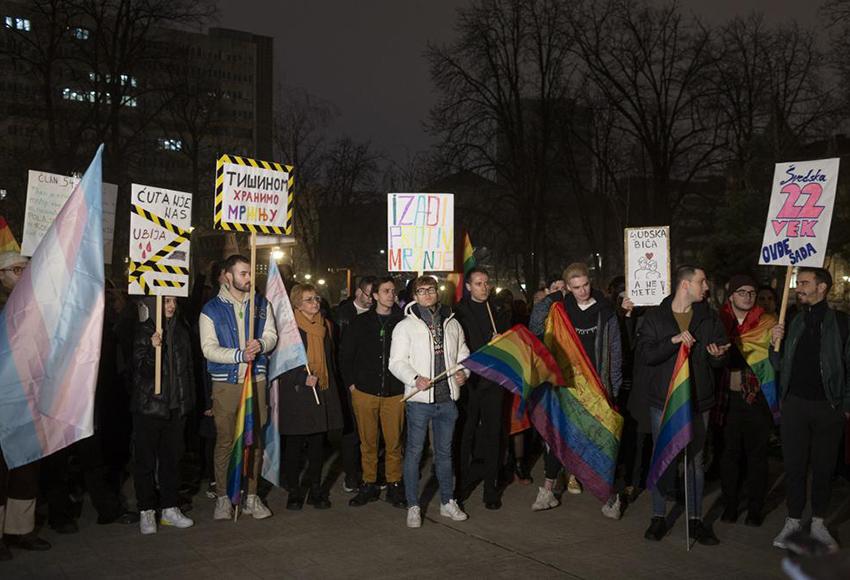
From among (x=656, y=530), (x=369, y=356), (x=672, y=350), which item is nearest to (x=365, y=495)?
(x=369, y=356)

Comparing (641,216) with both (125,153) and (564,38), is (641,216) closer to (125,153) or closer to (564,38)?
(564,38)

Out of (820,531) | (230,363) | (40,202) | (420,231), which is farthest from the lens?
(420,231)

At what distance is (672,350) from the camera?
743 cm

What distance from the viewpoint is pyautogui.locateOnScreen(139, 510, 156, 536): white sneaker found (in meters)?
7.52

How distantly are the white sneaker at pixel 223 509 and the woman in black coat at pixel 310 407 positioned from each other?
59 centimetres

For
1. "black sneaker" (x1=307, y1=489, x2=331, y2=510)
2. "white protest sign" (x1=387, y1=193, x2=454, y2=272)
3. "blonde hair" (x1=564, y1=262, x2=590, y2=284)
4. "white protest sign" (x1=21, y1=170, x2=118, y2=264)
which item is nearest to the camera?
"black sneaker" (x1=307, y1=489, x2=331, y2=510)

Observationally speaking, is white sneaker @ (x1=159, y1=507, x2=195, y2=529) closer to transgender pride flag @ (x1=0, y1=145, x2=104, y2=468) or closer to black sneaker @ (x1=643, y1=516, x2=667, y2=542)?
transgender pride flag @ (x1=0, y1=145, x2=104, y2=468)

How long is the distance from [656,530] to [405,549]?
2.01 m

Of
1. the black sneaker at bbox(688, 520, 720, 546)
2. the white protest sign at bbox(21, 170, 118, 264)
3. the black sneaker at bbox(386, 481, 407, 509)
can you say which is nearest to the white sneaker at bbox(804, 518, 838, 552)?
the black sneaker at bbox(688, 520, 720, 546)

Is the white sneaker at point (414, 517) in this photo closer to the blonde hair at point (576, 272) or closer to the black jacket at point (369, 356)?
the black jacket at point (369, 356)

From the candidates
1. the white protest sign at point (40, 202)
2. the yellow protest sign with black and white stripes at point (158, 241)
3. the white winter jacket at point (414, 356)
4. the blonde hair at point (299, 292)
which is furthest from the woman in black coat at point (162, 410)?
the white protest sign at point (40, 202)

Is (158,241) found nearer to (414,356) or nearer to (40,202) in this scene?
(414,356)

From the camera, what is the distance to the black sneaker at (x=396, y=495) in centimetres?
848

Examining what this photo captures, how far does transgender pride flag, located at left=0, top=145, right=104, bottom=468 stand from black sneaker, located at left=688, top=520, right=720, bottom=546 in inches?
182
